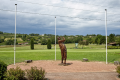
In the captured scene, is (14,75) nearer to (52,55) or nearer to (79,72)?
(79,72)

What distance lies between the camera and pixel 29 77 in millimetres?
7051

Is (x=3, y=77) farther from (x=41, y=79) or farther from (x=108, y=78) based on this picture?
(x=108, y=78)

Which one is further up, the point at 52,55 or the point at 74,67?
the point at 74,67

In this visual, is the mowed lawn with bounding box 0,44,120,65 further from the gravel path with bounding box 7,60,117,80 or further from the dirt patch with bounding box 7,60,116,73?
the gravel path with bounding box 7,60,117,80

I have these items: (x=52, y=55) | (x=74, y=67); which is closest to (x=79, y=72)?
(x=74, y=67)

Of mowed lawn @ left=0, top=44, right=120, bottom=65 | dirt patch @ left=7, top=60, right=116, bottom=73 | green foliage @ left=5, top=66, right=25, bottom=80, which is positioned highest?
green foliage @ left=5, top=66, right=25, bottom=80

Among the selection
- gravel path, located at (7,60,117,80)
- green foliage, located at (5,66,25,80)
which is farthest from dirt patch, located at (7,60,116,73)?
green foliage, located at (5,66,25,80)

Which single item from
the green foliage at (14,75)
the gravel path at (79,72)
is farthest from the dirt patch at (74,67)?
the green foliage at (14,75)

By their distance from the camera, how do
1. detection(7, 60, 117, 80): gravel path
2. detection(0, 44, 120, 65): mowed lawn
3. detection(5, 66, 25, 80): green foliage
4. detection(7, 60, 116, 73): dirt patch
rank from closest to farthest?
detection(5, 66, 25, 80): green foliage < detection(7, 60, 117, 80): gravel path < detection(7, 60, 116, 73): dirt patch < detection(0, 44, 120, 65): mowed lawn

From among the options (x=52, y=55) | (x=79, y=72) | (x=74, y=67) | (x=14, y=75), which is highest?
(x=14, y=75)

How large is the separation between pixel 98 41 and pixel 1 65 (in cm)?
5511

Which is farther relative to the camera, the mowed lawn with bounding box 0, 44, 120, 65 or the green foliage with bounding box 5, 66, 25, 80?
the mowed lawn with bounding box 0, 44, 120, 65

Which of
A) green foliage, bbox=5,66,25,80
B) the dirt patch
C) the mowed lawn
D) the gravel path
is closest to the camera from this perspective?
green foliage, bbox=5,66,25,80

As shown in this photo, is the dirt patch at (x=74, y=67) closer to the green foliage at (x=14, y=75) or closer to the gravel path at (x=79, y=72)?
the gravel path at (x=79, y=72)
